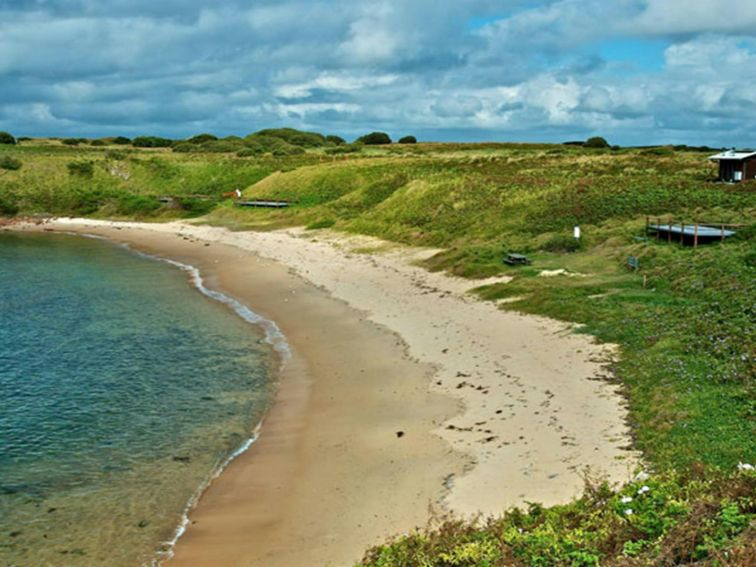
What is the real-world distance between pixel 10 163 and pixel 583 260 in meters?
85.2

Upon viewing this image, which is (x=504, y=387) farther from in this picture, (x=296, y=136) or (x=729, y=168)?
(x=296, y=136)

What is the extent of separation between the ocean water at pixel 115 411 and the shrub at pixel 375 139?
105 meters

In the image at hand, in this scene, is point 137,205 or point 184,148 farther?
point 184,148

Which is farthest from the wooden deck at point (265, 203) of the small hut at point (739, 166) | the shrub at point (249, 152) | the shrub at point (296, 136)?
the shrub at point (296, 136)

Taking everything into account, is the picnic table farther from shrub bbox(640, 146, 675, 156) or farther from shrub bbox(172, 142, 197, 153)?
shrub bbox(172, 142, 197, 153)

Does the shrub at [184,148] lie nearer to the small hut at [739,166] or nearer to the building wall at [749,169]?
the small hut at [739,166]

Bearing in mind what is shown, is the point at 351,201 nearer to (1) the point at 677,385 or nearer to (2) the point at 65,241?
(2) the point at 65,241

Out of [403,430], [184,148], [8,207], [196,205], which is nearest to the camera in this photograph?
[403,430]

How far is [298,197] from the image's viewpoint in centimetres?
7888

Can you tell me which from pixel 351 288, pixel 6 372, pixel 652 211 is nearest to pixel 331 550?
pixel 6 372

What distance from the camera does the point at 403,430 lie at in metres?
20.8

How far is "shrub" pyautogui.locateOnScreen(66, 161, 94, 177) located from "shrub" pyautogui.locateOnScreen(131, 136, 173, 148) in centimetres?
3380

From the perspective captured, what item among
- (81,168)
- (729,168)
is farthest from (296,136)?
(729,168)

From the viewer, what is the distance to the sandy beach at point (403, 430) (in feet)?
51.7
